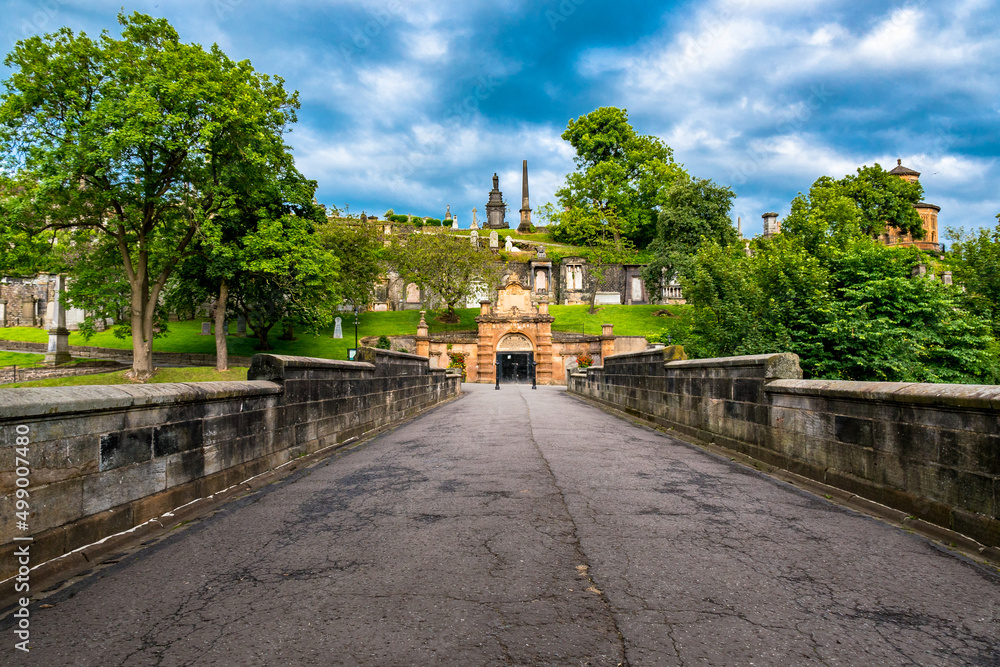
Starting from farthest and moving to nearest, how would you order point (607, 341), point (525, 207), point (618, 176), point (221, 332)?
point (525, 207) → point (618, 176) → point (607, 341) → point (221, 332)

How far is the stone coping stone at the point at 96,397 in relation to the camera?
3.53 meters

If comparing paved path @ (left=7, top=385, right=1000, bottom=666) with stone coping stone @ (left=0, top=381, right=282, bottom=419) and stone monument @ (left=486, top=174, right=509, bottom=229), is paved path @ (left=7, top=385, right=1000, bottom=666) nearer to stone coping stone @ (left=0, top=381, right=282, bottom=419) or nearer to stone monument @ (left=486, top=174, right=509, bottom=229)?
stone coping stone @ (left=0, top=381, right=282, bottom=419)

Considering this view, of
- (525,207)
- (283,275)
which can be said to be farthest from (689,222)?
(525,207)

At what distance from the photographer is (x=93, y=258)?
86.0 feet

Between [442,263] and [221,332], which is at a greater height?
[442,263]

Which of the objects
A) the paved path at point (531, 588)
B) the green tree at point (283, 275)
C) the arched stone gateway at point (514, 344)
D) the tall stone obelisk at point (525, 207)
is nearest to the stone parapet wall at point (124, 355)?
the green tree at point (283, 275)

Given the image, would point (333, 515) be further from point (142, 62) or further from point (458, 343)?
point (458, 343)

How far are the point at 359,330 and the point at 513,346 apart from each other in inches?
507

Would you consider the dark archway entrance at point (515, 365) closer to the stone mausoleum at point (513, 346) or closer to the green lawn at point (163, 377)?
the stone mausoleum at point (513, 346)

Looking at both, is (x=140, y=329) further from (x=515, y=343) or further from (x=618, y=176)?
(x=618, y=176)

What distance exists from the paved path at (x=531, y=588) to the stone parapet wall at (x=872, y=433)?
0.48 meters

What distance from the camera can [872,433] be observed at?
5.24 metres

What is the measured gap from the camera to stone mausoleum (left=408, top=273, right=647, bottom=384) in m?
42.4

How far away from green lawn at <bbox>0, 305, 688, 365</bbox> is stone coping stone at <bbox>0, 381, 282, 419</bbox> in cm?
3187
